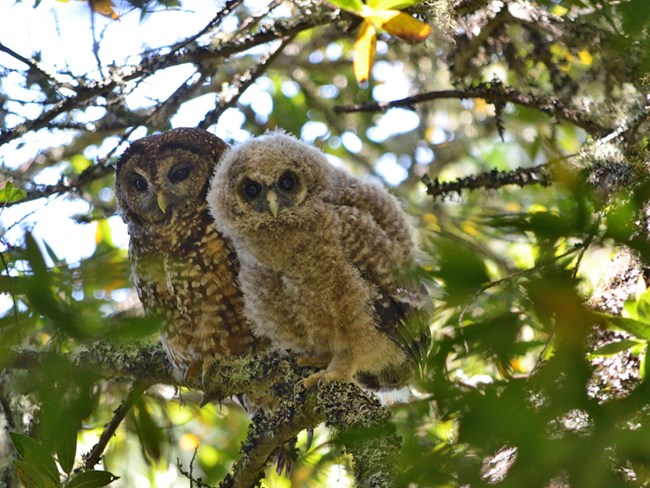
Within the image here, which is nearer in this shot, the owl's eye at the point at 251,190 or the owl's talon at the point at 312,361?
the owl's talon at the point at 312,361

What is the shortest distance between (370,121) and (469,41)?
2.04 m

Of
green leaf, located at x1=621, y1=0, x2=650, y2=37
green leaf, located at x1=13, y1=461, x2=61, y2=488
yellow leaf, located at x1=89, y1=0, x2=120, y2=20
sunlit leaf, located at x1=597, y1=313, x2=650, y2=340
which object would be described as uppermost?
yellow leaf, located at x1=89, y1=0, x2=120, y2=20

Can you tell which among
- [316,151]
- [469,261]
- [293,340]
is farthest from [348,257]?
[469,261]

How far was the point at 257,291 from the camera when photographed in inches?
115

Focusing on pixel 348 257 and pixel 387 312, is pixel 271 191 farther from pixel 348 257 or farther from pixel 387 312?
pixel 387 312

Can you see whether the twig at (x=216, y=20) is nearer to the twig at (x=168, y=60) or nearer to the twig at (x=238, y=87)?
the twig at (x=168, y=60)

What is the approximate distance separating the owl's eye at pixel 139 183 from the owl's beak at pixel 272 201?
721 millimetres

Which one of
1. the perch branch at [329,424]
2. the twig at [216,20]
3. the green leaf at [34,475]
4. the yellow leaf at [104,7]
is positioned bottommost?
the perch branch at [329,424]

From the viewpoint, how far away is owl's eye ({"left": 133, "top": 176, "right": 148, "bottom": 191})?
11.1ft

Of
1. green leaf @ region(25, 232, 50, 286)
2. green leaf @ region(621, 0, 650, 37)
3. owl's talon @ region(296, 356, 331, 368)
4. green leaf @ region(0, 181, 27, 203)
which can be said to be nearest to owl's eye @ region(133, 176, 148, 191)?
green leaf @ region(0, 181, 27, 203)

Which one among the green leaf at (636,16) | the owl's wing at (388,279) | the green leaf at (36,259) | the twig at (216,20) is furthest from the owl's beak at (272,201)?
the green leaf at (636,16)

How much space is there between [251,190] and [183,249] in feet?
1.34

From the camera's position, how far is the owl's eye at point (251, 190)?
3055 millimetres

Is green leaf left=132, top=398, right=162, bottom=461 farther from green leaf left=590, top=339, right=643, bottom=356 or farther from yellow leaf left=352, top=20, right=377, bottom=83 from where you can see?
green leaf left=590, top=339, right=643, bottom=356
